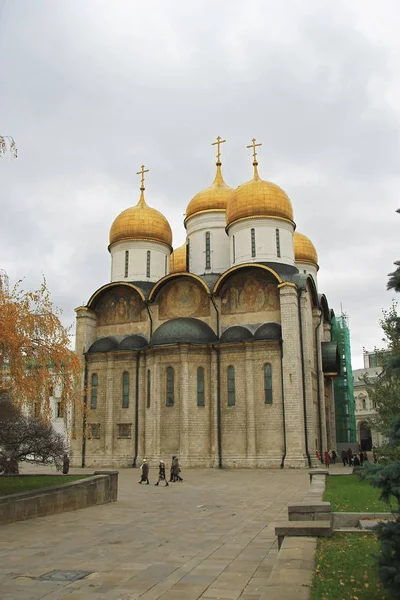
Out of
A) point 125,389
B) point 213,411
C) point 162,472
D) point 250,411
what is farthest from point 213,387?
point 162,472

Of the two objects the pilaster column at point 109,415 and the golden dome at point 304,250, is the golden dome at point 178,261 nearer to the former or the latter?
the golden dome at point 304,250

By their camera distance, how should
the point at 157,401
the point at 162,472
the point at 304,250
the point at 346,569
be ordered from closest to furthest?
1. the point at 346,569
2. the point at 162,472
3. the point at 157,401
4. the point at 304,250

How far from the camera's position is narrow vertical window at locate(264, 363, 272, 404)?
86.4 ft

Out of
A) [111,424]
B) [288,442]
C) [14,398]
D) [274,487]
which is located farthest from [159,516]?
[111,424]

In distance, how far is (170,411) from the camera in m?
27.0

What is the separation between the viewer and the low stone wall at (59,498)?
34.7 ft

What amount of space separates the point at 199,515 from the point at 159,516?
0.81 meters

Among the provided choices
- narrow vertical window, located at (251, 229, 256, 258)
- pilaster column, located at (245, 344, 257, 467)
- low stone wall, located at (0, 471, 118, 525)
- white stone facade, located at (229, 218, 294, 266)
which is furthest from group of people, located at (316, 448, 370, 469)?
low stone wall, located at (0, 471, 118, 525)

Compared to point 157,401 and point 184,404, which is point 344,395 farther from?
point 157,401

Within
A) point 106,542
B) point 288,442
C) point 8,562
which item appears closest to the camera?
point 8,562

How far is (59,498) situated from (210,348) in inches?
635

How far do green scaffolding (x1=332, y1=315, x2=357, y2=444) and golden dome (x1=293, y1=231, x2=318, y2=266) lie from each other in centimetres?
448

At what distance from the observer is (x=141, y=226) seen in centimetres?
3362

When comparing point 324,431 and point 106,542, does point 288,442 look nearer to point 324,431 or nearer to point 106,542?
point 324,431
